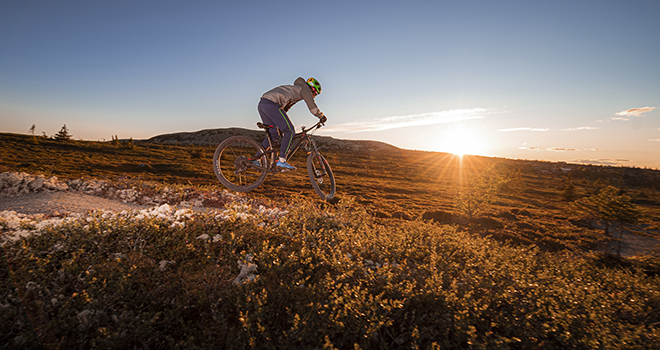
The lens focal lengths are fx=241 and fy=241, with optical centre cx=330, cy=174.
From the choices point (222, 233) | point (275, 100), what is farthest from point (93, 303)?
point (275, 100)

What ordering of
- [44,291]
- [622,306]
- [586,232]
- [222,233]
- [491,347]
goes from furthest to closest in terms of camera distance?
[586,232] → [222,233] → [622,306] → [44,291] → [491,347]

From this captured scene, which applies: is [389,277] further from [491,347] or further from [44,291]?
[44,291]

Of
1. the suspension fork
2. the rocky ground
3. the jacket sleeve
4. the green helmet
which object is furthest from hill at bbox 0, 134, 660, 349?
the green helmet

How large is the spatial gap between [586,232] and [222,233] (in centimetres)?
4238

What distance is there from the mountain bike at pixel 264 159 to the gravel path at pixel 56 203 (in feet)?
26.5

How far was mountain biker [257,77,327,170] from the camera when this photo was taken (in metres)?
6.80

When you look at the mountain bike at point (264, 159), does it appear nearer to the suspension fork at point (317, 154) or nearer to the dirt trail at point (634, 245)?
the suspension fork at point (317, 154)

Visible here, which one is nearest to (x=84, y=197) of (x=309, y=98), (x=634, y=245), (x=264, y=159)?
(x=264, y=159)

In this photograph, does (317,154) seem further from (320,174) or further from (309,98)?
(309,98)

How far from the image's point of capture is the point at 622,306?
6.20 metres

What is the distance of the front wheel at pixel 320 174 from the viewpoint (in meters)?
8.23

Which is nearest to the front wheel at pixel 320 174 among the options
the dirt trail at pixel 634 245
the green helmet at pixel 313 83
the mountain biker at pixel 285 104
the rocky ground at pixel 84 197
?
the mountain biker at pixel 285 104

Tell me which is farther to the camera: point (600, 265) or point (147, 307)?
point (600, 265)

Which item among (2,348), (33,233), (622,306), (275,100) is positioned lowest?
(622,306)
